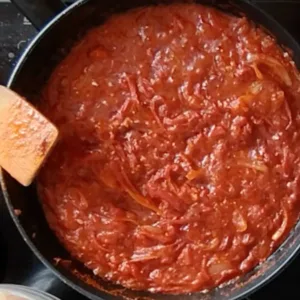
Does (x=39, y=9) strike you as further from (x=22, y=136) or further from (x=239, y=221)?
(x=239, y=221)

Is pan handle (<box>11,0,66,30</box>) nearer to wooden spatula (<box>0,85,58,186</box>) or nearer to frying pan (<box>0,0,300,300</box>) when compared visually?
frying pan (<box>0,0,300,300</box>)

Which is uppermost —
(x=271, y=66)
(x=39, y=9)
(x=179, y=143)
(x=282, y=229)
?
(x=39, y=9)

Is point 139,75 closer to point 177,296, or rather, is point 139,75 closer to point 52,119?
point 52,119

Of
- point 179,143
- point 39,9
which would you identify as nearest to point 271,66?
point 179,143

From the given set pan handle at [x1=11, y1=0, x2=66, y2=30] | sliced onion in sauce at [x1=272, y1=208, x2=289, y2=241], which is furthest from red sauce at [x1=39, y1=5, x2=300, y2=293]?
pan handle at [x1=11, y1=0, x2=66, y2=30]

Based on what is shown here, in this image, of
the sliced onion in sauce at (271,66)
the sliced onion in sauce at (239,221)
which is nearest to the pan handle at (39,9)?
the sliced onion in sauce at (271,66)

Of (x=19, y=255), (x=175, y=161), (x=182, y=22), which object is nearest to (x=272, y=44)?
(x=182, y=22)

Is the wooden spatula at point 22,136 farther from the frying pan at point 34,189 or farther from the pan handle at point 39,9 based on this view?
the pan handle at point 39,9

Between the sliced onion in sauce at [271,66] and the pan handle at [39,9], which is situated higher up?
the pan handle at [39,9]
